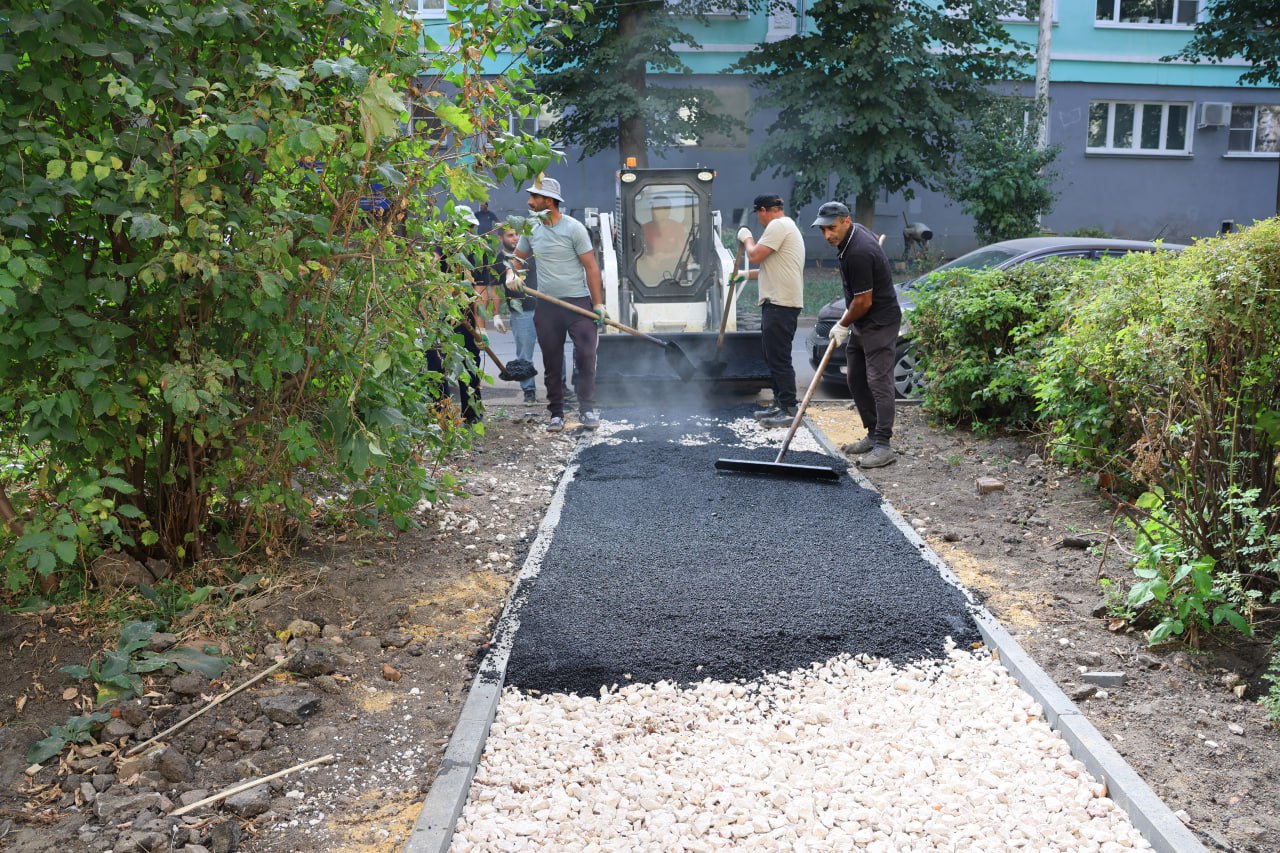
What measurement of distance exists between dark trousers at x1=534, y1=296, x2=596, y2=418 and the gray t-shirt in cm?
13

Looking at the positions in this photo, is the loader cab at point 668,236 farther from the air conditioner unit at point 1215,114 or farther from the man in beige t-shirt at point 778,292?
the air conditioner unit at point 1215,114

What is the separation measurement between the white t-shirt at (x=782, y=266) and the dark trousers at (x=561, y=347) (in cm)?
168

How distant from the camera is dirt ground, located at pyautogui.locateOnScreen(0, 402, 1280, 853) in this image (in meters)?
3.12

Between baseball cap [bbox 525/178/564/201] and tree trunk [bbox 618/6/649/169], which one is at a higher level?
tree trunk [bbox 618/6/649/169]

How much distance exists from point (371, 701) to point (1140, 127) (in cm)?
2749

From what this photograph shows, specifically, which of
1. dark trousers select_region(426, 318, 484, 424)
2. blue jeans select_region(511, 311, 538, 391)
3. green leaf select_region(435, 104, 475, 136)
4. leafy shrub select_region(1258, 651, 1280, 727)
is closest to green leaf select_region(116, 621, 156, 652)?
dark trousers select_region(426, 318, 484, 424)

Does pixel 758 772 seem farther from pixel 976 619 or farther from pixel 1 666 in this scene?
pixel 1 666

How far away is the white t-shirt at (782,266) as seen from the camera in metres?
9.34

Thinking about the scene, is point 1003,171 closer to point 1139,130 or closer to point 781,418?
point 1139,130

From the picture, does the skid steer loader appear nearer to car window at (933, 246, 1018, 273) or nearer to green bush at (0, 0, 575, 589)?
car window at (933, 246, 1018, 273)

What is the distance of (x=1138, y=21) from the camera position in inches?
1009

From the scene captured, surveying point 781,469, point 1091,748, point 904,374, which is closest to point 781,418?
point 904,374

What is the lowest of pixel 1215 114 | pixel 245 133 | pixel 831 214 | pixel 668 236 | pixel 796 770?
pixel 796 770

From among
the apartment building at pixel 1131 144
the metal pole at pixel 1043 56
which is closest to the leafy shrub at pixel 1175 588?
the metal pole at pixel 1043 56
